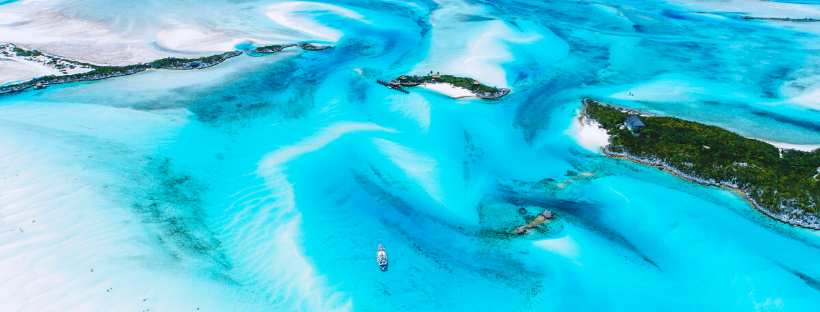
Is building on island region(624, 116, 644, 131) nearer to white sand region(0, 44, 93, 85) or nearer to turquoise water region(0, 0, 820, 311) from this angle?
turquoise water region(0, 0, 820, 311)

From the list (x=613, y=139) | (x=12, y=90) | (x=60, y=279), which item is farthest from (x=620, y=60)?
(x=12, y=90)

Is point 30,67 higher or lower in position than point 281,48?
lower

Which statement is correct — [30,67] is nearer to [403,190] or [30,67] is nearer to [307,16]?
[307,16]

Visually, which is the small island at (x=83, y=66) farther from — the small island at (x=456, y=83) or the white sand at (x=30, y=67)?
the small island at (x=456, y=83)

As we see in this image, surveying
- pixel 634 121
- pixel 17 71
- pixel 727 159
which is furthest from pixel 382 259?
pixel 17 71

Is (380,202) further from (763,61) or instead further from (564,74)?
(763,61)

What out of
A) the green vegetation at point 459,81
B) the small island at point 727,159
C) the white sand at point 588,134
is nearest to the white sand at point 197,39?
the green vegetation at point 459,81
